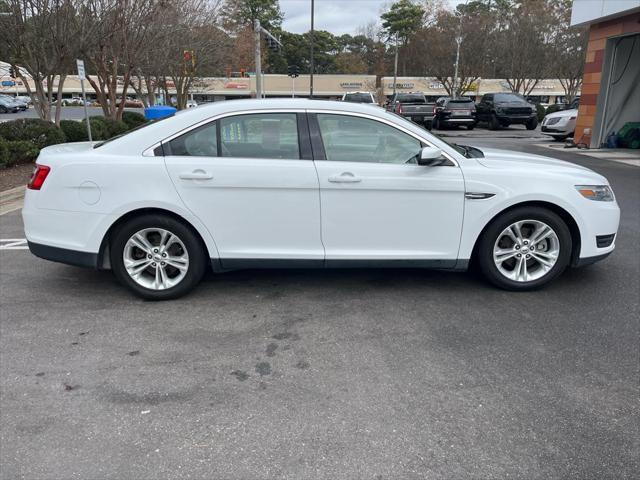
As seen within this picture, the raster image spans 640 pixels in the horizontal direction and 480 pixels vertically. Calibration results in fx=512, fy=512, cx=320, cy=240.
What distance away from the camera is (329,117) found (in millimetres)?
4176

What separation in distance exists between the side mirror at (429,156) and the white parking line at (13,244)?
4481mm

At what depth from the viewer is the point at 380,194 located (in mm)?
4082

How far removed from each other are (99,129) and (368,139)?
1207cm

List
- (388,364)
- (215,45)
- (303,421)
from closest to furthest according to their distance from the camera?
(303,421)
(388,364)
(215,45)

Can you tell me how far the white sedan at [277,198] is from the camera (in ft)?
13.2

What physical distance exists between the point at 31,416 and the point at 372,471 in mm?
1842

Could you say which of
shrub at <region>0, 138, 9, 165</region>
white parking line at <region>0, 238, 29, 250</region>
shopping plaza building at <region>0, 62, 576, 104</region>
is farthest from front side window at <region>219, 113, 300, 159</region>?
shopping plaza building at <region>0, 62, 576, 104</region>

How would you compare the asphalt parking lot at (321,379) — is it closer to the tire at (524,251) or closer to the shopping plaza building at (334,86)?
the tire at (524,251)

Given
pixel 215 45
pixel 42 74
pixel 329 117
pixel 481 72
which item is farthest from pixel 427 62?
pixel 329 117

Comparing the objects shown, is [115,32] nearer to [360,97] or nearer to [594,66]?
[594,66]

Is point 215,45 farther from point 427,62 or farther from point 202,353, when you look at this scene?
point 427,62

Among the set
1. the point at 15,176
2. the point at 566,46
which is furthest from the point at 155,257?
the point at 566,46

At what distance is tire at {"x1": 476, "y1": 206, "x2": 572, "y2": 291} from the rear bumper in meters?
3.21

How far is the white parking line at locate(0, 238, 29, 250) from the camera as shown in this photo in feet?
18.9
